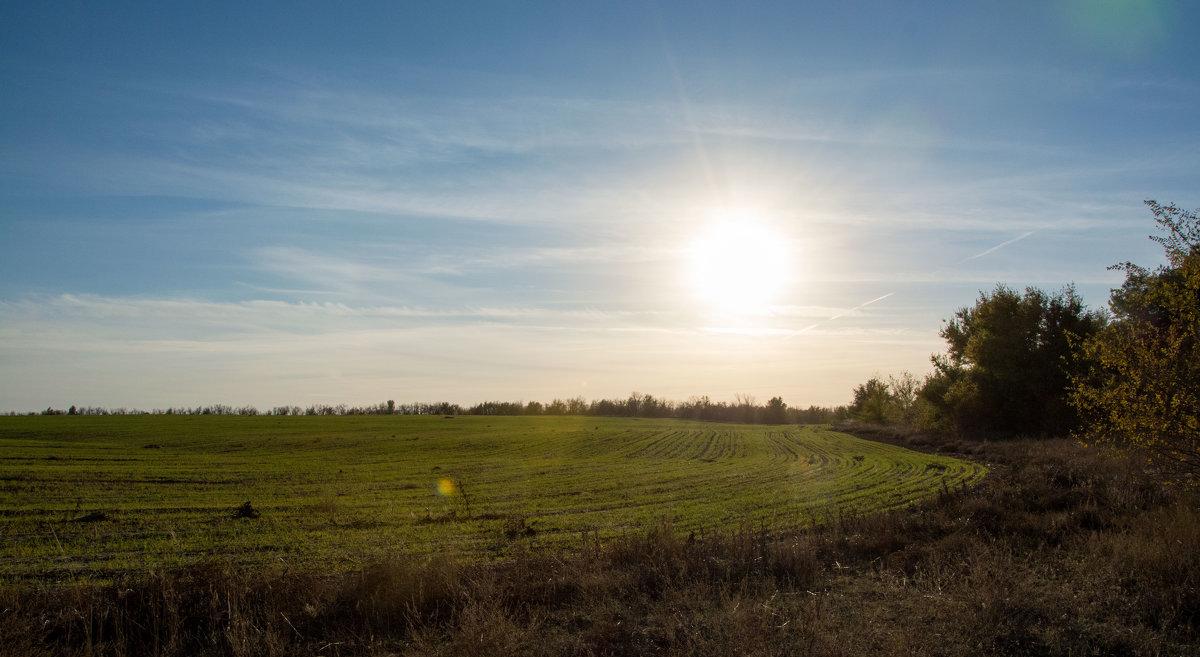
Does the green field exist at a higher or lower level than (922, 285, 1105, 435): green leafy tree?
lower

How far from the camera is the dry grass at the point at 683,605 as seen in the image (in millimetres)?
7004

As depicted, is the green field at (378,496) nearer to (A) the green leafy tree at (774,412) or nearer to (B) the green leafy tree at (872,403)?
(B) the green leafy tree at (872,403)

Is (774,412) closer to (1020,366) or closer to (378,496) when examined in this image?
(1020,366)

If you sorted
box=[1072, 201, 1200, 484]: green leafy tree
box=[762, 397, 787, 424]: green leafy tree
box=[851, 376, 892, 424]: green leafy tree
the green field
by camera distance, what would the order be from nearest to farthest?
box=[1072, 201, 1200, 484]: green leafy tree → the green field → box=[851, 376, 892, 424]: green leafy tree → box=[762, 397, 787, 424]: green leafy tree

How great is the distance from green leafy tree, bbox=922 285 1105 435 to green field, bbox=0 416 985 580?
9525 millimetres

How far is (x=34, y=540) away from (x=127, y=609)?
10.8 meters

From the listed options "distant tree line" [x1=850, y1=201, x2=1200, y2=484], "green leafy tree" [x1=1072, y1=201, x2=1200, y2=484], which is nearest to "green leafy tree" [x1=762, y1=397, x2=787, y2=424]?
"distant tree line" [x1=850, y1=201, x2=1200, y2=484]

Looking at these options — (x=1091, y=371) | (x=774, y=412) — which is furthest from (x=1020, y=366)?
(x=774, y=412)

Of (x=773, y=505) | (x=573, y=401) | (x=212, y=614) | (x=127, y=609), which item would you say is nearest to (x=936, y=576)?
(x=212, y=614)

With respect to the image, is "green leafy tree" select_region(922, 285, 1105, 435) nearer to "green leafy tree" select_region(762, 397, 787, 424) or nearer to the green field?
the green field

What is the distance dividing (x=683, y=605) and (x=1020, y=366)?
162 ft

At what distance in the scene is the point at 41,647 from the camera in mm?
7141

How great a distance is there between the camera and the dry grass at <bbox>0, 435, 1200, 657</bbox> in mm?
7004

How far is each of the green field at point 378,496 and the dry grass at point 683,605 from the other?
1992mm
